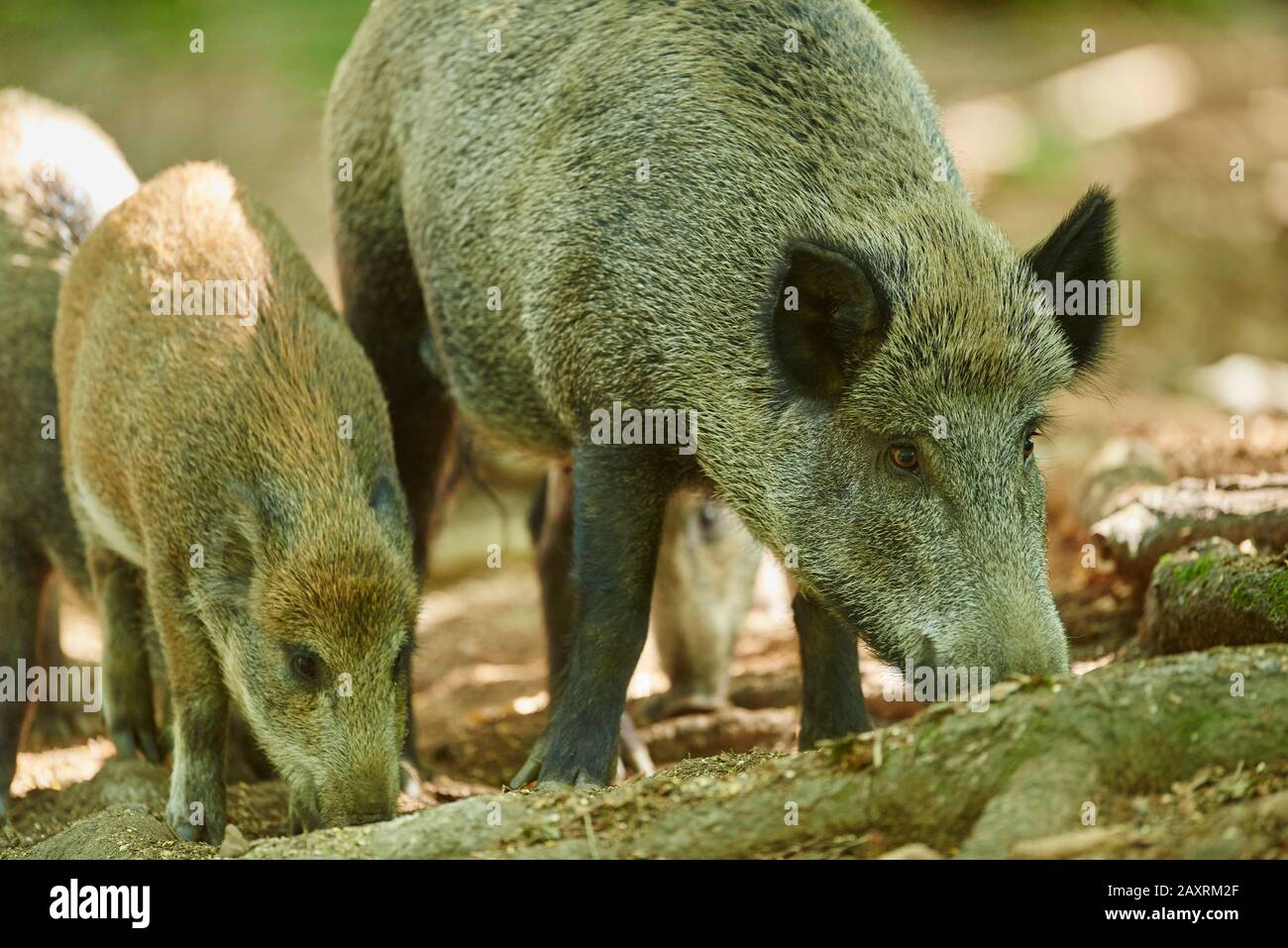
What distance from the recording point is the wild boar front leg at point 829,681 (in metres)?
6.25

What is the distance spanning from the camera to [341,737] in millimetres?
5523

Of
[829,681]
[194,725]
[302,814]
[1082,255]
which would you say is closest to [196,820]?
[194,725]

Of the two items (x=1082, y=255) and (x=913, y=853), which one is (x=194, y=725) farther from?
(x=1082, y=255)

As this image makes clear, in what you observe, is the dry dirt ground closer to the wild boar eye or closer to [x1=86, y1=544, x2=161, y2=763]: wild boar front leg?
[x1=86, y1=544, x2=161, y2=763]: wild boar front leg

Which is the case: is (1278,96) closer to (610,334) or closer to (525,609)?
(525,609)

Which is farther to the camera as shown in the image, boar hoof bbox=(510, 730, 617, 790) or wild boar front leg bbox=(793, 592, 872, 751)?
wild boar front leg bbox=(793, 592, 872, 751)

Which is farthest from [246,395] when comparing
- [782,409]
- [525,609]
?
[525,609]

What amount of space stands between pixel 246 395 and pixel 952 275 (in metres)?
2.71

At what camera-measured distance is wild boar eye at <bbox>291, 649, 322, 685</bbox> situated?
5664 mm

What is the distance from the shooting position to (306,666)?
5691 millimetres

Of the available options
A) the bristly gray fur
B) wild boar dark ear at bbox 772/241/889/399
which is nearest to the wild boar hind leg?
the bristly gray fur

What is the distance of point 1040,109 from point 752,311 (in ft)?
40.8

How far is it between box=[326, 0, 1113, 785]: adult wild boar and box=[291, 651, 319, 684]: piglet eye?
96 centimetres

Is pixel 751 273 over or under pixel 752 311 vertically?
over
